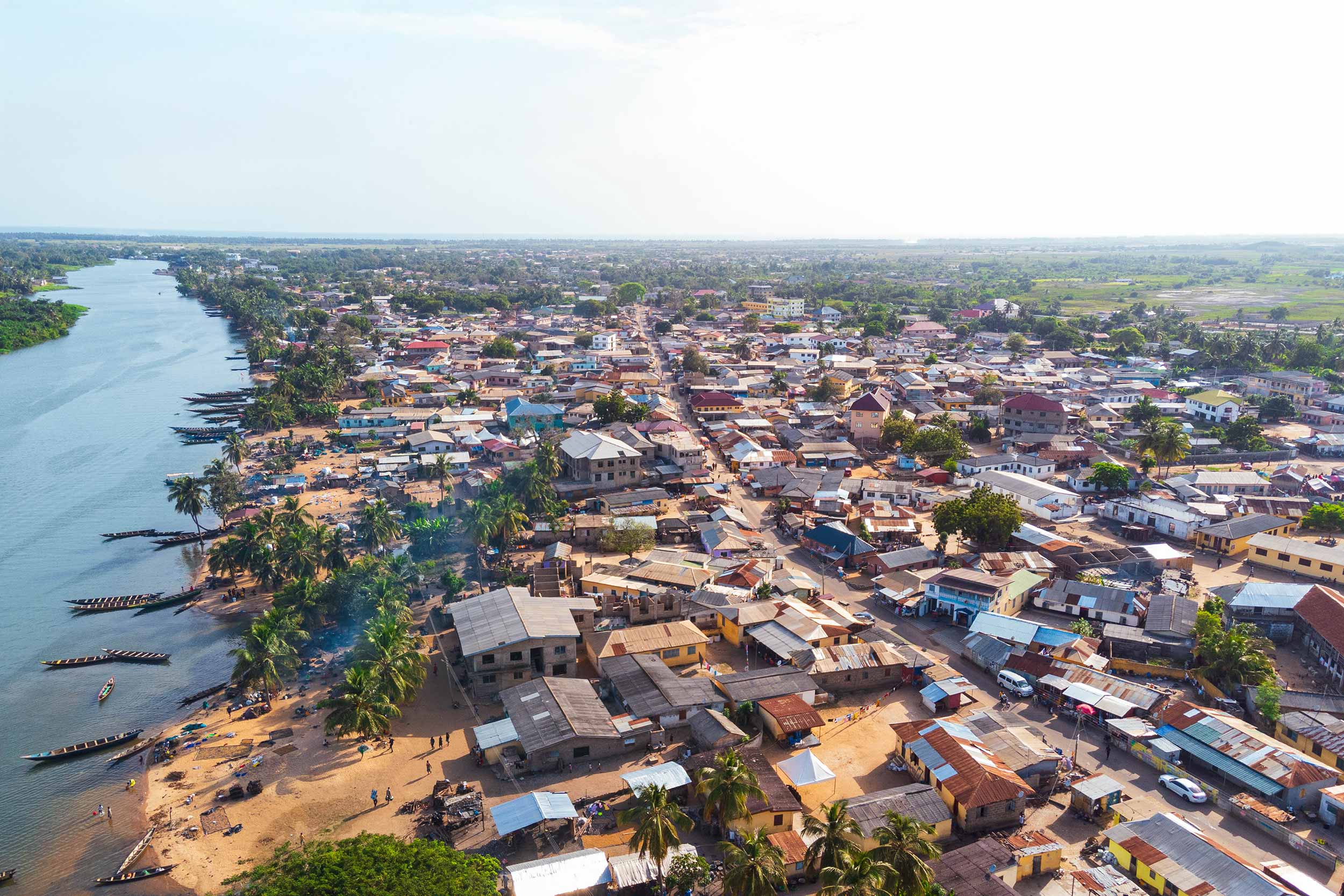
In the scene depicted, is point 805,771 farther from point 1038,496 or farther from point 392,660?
point 1038,496

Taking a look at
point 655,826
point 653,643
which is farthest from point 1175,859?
point 653,643

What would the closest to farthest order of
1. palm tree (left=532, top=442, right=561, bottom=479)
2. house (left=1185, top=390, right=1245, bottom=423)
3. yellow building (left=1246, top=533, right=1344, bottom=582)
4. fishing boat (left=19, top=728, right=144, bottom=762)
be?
1. fishing boat (left=19, top=728, right=144, bottom=762)
2. yellow building (left=1246, top=533, right=1344, bottom=582)
3. palm tree (left=532, top=442, right=561, bottom=479)
4. house (left=1185, top=390, right=1245, bottom=423)

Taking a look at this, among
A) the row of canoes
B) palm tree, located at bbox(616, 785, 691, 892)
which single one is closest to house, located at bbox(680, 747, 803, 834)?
palm tree, located at bbox(616, 785, 691, 892)

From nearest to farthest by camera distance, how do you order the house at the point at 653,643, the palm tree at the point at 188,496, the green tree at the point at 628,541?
the house at the point at 653,643, the green tree at the point at 628,541, the palm tree at the point at 188,496

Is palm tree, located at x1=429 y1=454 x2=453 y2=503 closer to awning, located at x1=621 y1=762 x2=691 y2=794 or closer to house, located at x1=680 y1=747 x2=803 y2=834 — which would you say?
awning, located at x1=621 y1=762 x2=691 y2=794

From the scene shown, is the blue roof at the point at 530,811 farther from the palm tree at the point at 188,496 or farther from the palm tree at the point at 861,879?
the palm tree at the point at 188,496

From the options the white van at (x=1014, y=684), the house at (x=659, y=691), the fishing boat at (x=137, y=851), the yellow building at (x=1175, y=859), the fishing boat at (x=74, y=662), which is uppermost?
the yellow building at (x=1175, y=859)

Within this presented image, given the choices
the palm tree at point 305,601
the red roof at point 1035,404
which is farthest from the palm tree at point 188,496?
the red roof at point 1035,404
